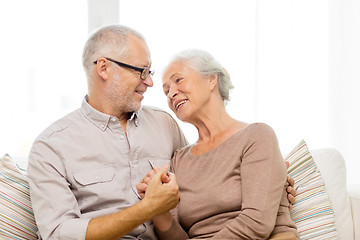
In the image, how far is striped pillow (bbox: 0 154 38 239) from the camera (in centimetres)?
188

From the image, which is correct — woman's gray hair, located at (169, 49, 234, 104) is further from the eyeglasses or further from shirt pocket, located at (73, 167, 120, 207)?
shirt pocket, located at (73, 167, 120, 207)

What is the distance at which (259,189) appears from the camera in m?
1.75

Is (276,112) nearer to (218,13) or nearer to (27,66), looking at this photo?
(218,13)

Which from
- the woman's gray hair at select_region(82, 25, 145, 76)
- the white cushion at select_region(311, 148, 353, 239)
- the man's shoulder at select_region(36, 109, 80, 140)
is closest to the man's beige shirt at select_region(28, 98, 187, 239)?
the man's shoulder at select_region(36, 109, 80, 140)

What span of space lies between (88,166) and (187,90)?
0.55 meters

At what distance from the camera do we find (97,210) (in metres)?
1.91

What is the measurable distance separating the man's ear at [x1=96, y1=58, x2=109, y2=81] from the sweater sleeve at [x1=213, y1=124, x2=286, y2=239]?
734 millimetres

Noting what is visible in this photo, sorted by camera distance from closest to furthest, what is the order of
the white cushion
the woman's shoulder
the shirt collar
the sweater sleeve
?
the sweater sleeve → the woman's shoulder → the shirt collar → the white cushion

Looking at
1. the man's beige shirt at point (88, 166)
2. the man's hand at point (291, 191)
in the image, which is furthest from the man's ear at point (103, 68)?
the man's hand at point (291, 191)

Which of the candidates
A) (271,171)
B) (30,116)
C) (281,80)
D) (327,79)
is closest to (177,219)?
(271,171)

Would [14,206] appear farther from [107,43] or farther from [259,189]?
[259,189]

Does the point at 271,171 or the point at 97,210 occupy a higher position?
the point at 271,171

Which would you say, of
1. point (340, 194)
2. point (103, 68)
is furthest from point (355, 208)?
point (103, 68)

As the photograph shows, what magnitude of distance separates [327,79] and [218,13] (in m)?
1.06
